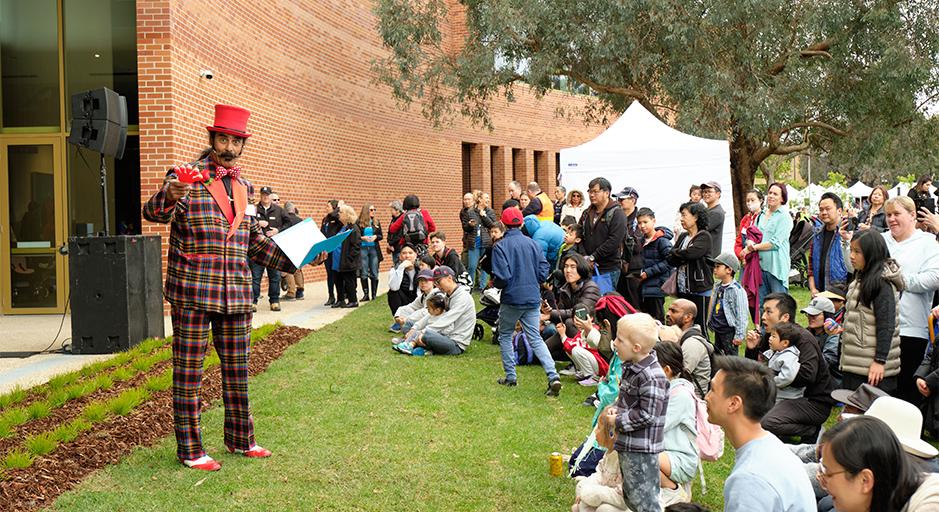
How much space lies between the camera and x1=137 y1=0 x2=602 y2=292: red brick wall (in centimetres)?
1425

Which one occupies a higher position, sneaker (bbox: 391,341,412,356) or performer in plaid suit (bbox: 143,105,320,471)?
performer in plaid suit (bbox: 143,105,320,471)

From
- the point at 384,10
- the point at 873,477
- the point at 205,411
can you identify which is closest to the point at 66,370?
the point at 205,411

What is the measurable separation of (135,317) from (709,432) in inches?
294

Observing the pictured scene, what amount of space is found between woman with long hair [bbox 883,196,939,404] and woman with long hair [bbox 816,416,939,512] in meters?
3.91

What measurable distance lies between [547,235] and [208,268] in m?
6.94

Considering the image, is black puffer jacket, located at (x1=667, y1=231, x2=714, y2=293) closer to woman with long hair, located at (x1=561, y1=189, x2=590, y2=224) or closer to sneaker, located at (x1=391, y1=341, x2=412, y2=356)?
sneaker, located at (x1=391, y1=341, x2=412, y2=356)

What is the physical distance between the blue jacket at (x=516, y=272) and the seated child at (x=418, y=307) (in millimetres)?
Answer: 2756

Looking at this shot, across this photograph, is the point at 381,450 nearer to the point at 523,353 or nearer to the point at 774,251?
the point at 523,353

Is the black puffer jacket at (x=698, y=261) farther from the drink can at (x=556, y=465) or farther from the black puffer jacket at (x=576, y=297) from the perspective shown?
the drink can at (x=556, y=465)

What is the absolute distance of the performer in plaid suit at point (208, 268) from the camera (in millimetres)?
5699

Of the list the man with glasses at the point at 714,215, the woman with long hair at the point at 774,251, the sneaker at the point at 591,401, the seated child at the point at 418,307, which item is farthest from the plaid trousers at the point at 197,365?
the woman with long hair at the point at 774,251

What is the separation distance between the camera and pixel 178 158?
14.4m

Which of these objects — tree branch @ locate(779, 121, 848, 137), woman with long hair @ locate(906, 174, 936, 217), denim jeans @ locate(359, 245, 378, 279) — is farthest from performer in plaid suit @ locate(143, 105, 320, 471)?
tree branch @ locate(779, 121, 848, 137)

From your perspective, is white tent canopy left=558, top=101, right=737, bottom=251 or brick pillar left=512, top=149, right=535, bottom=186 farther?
brick pillar left=512, top=149, right=535, bottom=186
